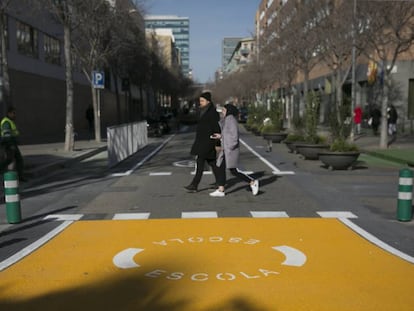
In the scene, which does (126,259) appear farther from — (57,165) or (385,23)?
(385,23)

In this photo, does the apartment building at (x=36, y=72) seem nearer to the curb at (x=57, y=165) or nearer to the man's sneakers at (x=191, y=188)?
the curb at (x=57, y=165)

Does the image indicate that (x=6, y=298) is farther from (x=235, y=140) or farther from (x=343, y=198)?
(x=343, y=198)

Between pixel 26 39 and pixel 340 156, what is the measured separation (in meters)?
23.5

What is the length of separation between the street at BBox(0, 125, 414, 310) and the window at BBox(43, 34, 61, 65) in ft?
83.9

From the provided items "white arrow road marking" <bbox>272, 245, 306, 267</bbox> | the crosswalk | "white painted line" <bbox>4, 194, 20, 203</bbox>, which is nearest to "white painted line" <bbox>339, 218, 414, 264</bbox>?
the crosswalk

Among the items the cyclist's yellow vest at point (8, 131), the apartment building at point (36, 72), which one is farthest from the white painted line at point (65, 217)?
the apartment building at point (36, 72)

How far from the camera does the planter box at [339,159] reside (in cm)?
1390

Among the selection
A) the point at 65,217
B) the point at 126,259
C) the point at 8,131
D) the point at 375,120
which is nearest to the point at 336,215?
the point at 126,259

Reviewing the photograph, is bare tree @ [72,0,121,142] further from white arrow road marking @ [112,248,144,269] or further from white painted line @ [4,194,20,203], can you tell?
white arrow road marking @ [112,248,144,269]

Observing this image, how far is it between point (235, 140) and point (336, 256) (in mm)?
4498

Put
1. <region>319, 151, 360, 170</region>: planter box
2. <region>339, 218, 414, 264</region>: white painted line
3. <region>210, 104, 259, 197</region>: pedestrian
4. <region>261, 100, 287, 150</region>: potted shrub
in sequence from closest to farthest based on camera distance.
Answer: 1. <region>339, 218, 414, 264</region>: white painted line
2. <region>210, 104, 259, 197</region>: pedestrian
3. <region>319, 151, 360, 170</region>: planter box
4. <region>261, 100, 287, 150</region>: potted shrub

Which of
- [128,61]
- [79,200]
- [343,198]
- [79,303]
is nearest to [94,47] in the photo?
[128,61]

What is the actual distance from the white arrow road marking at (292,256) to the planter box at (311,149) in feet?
33.9

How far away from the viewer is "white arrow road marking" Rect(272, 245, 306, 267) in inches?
220
